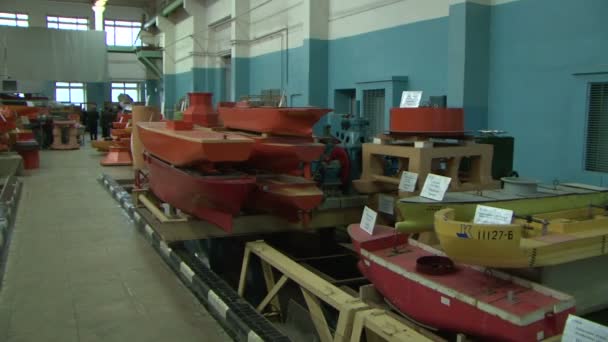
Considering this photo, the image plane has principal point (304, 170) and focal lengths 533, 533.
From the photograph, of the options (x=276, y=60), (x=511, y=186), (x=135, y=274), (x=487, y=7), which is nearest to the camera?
(x=511, y=186)

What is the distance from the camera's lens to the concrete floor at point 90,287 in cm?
258

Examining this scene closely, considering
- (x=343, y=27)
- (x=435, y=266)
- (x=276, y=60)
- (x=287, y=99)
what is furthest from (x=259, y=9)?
(x=435, y=266)

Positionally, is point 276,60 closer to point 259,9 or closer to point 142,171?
point 259,9

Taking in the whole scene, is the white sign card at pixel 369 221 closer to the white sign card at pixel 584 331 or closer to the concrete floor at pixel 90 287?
the concrete floor at pixel 90 287

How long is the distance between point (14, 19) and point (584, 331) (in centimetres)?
2102

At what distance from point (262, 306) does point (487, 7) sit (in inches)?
146

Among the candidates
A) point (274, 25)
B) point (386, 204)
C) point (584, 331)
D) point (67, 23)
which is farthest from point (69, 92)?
point (584, 331)

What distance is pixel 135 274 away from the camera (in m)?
3.41

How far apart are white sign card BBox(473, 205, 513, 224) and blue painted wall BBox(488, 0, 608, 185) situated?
2.85 meters

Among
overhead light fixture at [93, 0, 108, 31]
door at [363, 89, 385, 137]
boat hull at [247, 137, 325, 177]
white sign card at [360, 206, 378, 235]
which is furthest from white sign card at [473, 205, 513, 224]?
overhead light fixture at [93, 0, 108, 31]

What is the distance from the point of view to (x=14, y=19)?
18.5 meters

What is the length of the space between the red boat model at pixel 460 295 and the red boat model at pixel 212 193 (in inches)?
37.3

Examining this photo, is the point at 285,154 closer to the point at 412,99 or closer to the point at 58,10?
the point at 412,99

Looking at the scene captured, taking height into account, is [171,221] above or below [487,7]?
below
